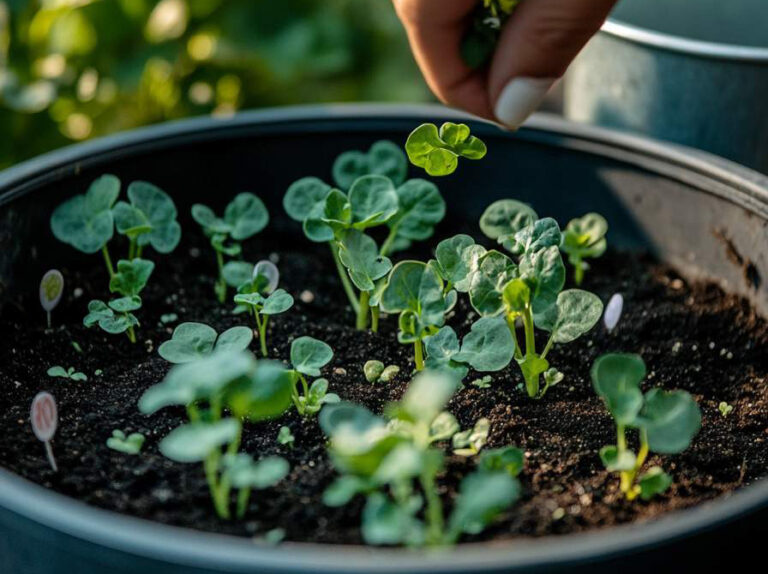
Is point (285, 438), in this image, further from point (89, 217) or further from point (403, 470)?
point (89, 217)

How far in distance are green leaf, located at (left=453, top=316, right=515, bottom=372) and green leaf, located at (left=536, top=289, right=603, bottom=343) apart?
0.08 meters

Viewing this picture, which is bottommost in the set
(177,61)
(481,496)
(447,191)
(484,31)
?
(177,61)

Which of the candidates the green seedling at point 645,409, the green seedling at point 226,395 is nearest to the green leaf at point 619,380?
the green seedling at point 645,409

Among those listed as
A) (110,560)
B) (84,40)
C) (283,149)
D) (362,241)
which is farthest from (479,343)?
(84,40)

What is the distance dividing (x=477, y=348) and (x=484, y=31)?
0.28m

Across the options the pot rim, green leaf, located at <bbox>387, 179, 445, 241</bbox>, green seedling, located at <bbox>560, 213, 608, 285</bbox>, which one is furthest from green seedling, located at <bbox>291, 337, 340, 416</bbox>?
the pot rim

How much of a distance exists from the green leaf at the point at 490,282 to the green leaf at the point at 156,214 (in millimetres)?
374

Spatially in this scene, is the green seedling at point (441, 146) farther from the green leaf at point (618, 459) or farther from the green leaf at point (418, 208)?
the green leaf at point (618, 459)

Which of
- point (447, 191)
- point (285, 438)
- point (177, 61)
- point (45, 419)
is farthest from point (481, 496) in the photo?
point (177, 61)

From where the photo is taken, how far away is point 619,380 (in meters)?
0.74

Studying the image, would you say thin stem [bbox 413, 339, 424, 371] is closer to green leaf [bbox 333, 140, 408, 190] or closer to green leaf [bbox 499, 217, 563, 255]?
green leaf [bbox 499, 217, 563, 255]

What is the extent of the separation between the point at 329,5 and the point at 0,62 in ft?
2.26

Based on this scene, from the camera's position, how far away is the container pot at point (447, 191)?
623 mm

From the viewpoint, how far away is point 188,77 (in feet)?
6.70
